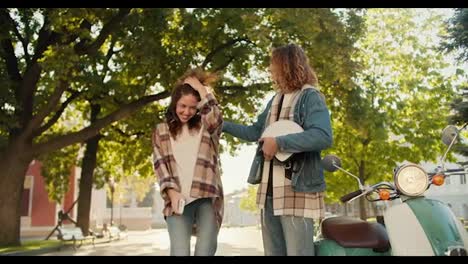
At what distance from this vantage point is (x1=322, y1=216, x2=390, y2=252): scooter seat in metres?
2.69

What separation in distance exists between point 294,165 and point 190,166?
62 centimetres

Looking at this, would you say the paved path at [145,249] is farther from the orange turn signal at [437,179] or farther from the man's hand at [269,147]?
the orange turn signal at [437,179]

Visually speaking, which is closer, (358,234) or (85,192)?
(358,234)

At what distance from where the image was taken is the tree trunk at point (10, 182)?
14.7 m

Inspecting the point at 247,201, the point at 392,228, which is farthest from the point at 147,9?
the point at 247,201

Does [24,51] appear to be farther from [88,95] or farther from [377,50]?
[377,50]

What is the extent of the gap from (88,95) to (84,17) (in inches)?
118

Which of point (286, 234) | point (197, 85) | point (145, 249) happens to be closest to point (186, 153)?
point (197, 85)

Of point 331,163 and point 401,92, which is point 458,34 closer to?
point 401,92

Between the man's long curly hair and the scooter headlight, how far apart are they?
117cm

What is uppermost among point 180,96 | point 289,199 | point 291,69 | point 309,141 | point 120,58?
point 120,58

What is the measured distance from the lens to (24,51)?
15875 millimetres

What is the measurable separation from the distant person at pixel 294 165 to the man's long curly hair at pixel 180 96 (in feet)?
1.38

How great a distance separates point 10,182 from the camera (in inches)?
582
